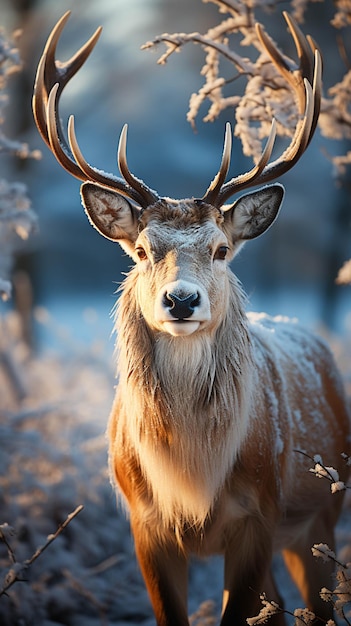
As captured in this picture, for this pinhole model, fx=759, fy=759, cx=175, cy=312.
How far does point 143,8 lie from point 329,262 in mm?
5941

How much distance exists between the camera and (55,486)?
5754mm

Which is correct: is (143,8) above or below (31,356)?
above

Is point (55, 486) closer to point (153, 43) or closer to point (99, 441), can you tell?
point (99, 441)

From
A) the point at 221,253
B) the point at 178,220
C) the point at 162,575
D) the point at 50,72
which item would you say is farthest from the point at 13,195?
the point at 162,575

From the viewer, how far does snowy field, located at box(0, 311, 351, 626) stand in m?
4.82

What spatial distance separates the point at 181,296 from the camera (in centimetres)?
310

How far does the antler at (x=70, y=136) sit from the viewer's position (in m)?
3.65

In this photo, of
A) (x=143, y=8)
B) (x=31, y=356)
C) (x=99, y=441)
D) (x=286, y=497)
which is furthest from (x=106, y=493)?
(x=143, y=8)

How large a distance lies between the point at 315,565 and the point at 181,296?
2.20 meters

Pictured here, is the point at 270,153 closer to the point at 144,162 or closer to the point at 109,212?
the point at 109,212

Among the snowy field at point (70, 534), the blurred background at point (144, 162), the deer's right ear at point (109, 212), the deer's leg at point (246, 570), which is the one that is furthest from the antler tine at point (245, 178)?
the blurred background at point (144, 162)

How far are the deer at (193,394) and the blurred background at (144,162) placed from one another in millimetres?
7052

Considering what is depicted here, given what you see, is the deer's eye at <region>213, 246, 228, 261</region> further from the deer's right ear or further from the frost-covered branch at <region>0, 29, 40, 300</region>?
the frost-covered branch at <region>0, 29, 40, 300</region>

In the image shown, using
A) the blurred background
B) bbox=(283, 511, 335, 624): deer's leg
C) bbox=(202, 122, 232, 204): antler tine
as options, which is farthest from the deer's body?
the blurred background
